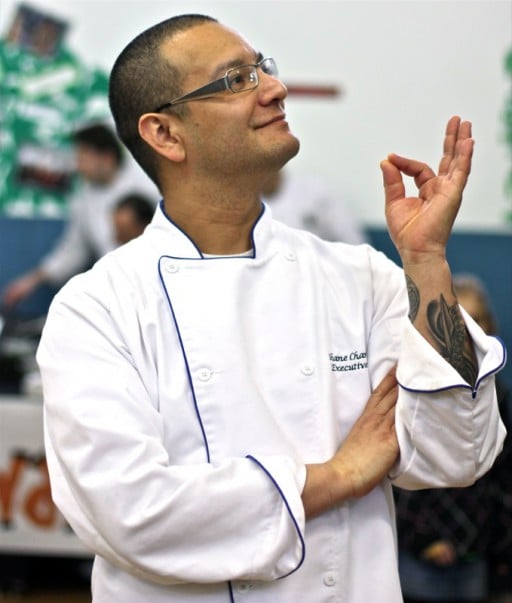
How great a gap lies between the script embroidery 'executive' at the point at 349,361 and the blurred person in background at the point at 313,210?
2951mm

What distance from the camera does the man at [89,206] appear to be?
4633 mm

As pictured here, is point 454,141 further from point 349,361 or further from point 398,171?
point 349,361

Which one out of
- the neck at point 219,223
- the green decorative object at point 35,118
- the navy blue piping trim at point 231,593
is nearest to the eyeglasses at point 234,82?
the neck at point 219,223

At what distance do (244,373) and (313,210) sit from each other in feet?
10.2

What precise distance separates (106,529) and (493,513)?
1766 mm

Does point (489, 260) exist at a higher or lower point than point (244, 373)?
lower

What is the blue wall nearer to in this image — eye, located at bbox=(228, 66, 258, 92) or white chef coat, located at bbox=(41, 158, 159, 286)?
white chef coat, located at bbox=(41, 158, 159, 286)

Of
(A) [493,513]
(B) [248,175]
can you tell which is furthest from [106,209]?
(B) [248,175]

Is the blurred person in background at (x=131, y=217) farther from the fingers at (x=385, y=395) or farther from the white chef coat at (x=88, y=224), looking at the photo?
the fingers at (x=385, y=395)

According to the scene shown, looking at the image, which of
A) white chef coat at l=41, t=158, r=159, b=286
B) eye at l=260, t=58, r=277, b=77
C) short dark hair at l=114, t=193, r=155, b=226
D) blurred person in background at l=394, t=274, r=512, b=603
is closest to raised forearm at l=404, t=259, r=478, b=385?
eye at l=260, t=58, r=277, b=77

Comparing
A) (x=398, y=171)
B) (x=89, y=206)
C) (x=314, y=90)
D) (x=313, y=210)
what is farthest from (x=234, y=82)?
(x=89, y=206)

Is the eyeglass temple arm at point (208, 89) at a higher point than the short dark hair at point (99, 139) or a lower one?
higher

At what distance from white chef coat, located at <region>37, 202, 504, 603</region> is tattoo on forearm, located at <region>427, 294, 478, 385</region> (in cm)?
2

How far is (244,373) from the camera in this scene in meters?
1.46
